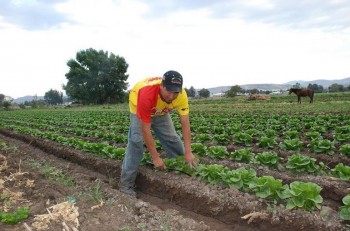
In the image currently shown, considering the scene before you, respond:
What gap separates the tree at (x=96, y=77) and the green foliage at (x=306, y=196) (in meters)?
56.7

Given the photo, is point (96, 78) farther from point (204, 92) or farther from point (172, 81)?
point (172, 81)

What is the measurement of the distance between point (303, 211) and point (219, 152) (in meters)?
3.15

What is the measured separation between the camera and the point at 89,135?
1263 cm

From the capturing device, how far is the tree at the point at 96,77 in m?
58.9

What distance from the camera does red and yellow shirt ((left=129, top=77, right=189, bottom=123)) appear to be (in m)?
4.96

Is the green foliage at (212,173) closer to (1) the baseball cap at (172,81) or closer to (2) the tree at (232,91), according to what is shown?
(1) the baseball cap at (172,81)

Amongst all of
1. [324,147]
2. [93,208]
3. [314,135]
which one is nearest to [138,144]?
[93,208]

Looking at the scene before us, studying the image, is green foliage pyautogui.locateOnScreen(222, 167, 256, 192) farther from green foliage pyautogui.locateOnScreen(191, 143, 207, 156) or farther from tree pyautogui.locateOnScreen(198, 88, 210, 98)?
tree pyautogui.locateOnScreen(198, 88, 210, 98)

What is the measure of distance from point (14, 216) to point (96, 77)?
56.7 metres

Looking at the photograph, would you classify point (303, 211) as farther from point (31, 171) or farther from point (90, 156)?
point (90, 156)

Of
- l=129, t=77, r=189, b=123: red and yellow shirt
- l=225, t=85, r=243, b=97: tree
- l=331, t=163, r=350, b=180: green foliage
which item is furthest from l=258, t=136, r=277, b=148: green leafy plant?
l=225, t=85, r=243, b=97: tree

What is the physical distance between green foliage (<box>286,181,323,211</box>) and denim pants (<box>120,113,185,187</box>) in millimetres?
2612

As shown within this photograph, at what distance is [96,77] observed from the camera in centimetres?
5884

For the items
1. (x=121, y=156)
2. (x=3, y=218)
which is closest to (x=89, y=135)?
(x=121, y=156)
